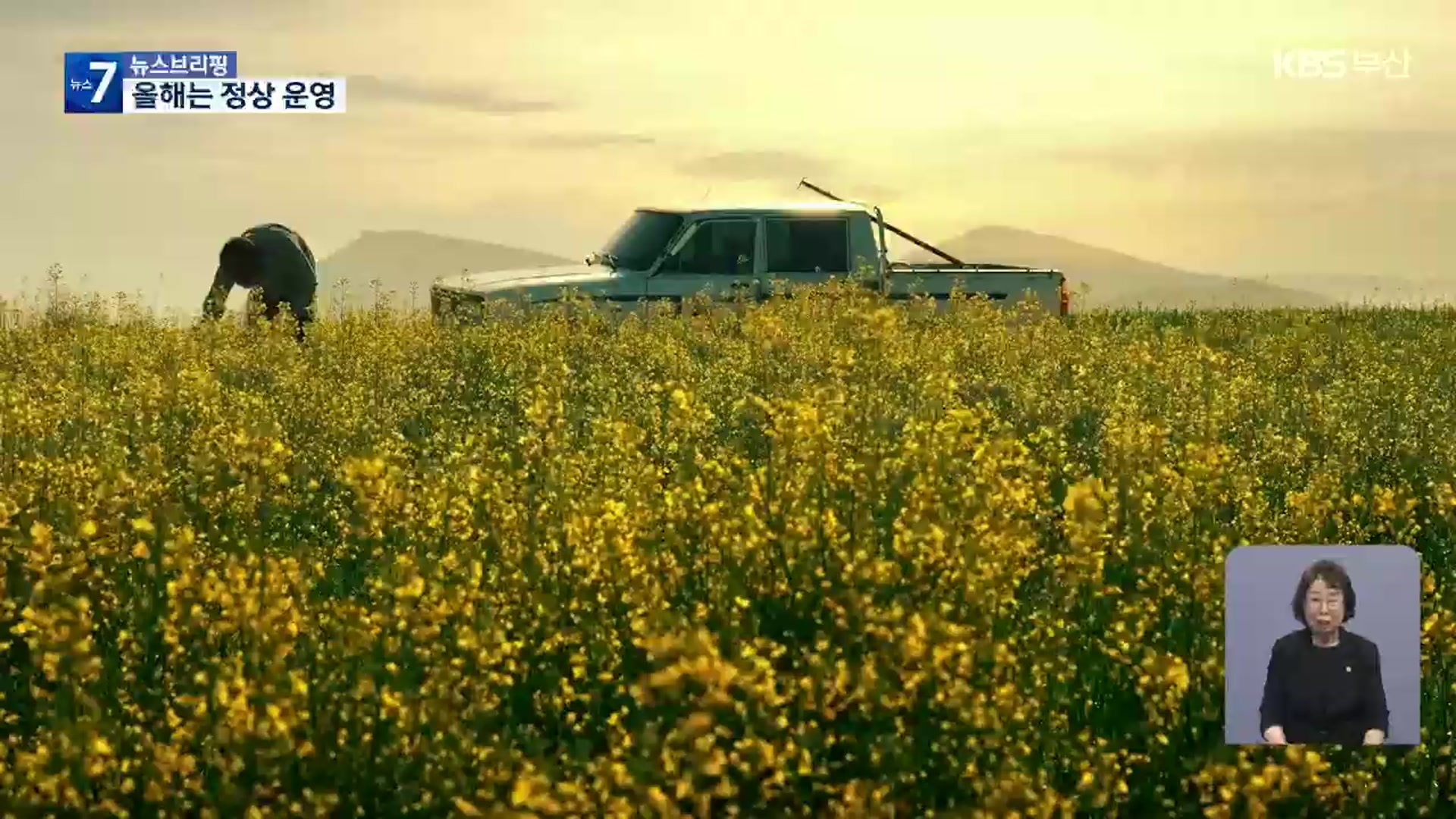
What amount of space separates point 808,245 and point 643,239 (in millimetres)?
1775

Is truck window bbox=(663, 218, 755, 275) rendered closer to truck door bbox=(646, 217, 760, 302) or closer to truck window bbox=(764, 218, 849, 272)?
truck door bbox=(646, 217, 760, 302)

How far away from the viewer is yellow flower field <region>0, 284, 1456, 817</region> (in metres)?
3.50

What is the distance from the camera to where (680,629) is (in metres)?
3.47

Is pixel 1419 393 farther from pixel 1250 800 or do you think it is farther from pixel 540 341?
pixel 1250 800

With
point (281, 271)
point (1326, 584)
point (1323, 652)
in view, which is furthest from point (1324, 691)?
point (281, 271)

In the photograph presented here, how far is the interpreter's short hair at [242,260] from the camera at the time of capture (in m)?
18.1

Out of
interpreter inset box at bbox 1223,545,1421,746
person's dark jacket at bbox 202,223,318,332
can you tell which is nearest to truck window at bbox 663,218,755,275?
person's dark jacket at bbox 202,223,318,332

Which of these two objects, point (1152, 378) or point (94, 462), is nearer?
point (94, 462)

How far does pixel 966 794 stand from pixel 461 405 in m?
6.19

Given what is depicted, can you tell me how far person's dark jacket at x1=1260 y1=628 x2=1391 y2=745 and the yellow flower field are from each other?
0.36 feet

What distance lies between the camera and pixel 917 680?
3650mm

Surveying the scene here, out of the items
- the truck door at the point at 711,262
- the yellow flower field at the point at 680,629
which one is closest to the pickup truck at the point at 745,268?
the truck door at the point at 711,262

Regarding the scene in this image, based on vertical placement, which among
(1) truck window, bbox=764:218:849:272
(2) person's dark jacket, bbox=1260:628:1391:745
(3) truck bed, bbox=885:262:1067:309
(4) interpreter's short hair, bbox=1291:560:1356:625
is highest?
(1) truck window, bbox=764:218:849:272

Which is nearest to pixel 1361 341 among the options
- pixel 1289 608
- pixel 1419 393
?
pixel 1419 393
